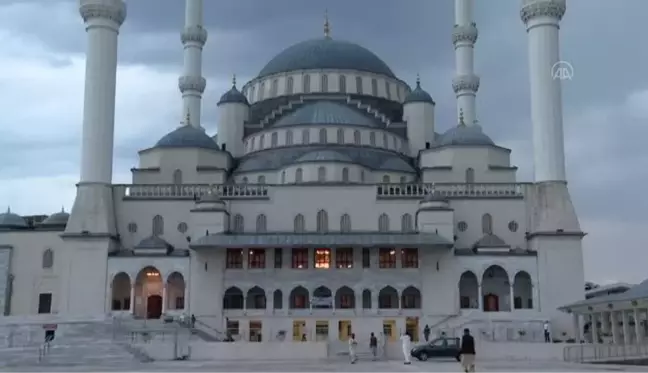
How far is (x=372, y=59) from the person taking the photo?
6341cm

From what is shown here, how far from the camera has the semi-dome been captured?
5389cm

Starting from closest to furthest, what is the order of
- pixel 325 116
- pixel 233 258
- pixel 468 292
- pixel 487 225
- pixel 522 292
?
pixel 233 258 → pixel 522 292 → pixel 468 292 → pixel 487 225 → pixel 325 116

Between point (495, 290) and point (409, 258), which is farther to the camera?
point (495, 290)

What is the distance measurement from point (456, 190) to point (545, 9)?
11.4 meters

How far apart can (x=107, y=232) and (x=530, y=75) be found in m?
25.3

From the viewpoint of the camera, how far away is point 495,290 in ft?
154

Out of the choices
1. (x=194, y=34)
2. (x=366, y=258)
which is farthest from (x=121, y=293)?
(x=194, y=34)

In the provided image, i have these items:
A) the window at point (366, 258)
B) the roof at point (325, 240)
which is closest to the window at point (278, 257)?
the roof at point (325, 240)

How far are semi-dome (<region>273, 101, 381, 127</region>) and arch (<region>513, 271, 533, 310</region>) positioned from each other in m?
14.7

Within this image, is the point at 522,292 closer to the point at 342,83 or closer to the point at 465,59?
the point at 465,59

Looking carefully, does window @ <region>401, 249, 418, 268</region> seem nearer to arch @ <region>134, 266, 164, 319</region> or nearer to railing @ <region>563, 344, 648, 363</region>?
arch @ <region>134, 266, 164, 319</region>

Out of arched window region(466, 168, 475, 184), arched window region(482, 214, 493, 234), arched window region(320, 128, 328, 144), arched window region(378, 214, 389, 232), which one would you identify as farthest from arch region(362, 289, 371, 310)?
arched window region(320, 128, 328, 144)

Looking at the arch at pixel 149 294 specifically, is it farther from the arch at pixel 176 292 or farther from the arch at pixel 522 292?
the arch at pixel 522 292

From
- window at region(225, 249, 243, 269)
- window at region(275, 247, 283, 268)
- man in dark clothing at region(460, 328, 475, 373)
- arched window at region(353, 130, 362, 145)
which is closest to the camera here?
man in dark clothing at region(460, 328, 475, 373)
